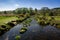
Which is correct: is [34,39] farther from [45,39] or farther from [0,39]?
[0,39]

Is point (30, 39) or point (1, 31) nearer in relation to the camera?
point (30, 39)

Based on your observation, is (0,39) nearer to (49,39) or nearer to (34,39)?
(34,39)

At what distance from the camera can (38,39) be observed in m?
33.2

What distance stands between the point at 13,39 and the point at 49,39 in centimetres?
1088

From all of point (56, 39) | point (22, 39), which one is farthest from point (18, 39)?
point (56, 39)

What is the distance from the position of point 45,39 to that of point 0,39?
13.9 metres

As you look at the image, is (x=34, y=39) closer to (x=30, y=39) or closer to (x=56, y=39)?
(x=30, y=39)

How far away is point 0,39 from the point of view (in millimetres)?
34094

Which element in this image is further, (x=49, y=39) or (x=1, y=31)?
(x=1, y=31)

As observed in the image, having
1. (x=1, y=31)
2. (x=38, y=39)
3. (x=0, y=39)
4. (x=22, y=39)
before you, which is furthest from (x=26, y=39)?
(x=1, y=31)

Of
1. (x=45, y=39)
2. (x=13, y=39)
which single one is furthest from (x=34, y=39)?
(x=13, y=39)

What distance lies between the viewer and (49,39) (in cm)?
3322

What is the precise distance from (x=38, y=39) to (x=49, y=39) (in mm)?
3332

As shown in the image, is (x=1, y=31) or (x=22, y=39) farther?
(x=1, y=31)
